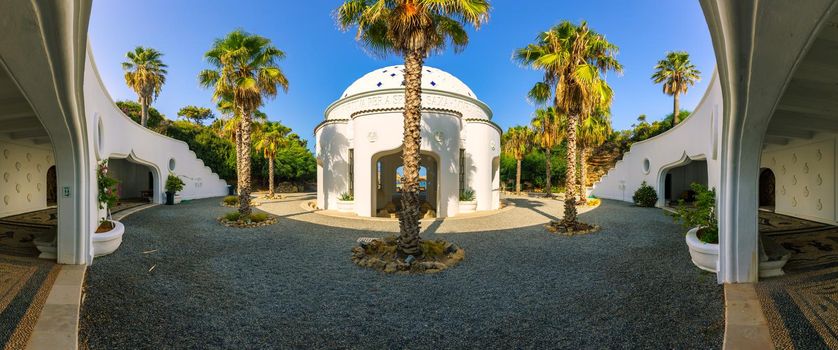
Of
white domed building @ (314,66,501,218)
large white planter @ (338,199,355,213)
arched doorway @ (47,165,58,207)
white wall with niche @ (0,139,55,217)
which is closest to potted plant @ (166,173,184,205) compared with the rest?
arched doorway @ (47,165,58,207)

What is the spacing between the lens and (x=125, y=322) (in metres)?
4.00

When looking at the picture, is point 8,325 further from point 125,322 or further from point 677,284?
point 677,284

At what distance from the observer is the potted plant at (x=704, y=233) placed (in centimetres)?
494

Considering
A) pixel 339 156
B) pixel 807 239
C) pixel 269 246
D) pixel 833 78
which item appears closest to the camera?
pixel 833 78

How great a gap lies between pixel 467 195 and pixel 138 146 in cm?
1734

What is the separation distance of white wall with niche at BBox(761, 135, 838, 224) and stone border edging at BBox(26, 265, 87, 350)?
18.0 meters

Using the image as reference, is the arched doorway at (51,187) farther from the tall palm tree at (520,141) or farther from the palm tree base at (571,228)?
the tall palm tree at (520,141)

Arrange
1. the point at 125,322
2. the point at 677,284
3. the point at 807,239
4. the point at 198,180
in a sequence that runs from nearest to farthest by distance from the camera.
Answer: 1. the point at 125,322
2. the point at 677,284
3. the point at 807,239
4. the point at 198,180

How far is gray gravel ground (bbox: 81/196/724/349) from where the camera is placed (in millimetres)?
3775

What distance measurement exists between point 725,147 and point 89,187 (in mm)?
11147

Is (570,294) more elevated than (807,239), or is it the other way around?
(807,239)

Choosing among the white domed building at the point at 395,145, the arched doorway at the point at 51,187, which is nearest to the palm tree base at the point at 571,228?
the white domed building at the point at 395,145

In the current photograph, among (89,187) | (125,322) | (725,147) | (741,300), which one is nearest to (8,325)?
(125,322)

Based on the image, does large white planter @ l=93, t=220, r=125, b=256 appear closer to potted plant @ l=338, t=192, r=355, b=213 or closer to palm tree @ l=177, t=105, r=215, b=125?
potted plant @ l=338, t=192, r=355, b=213
